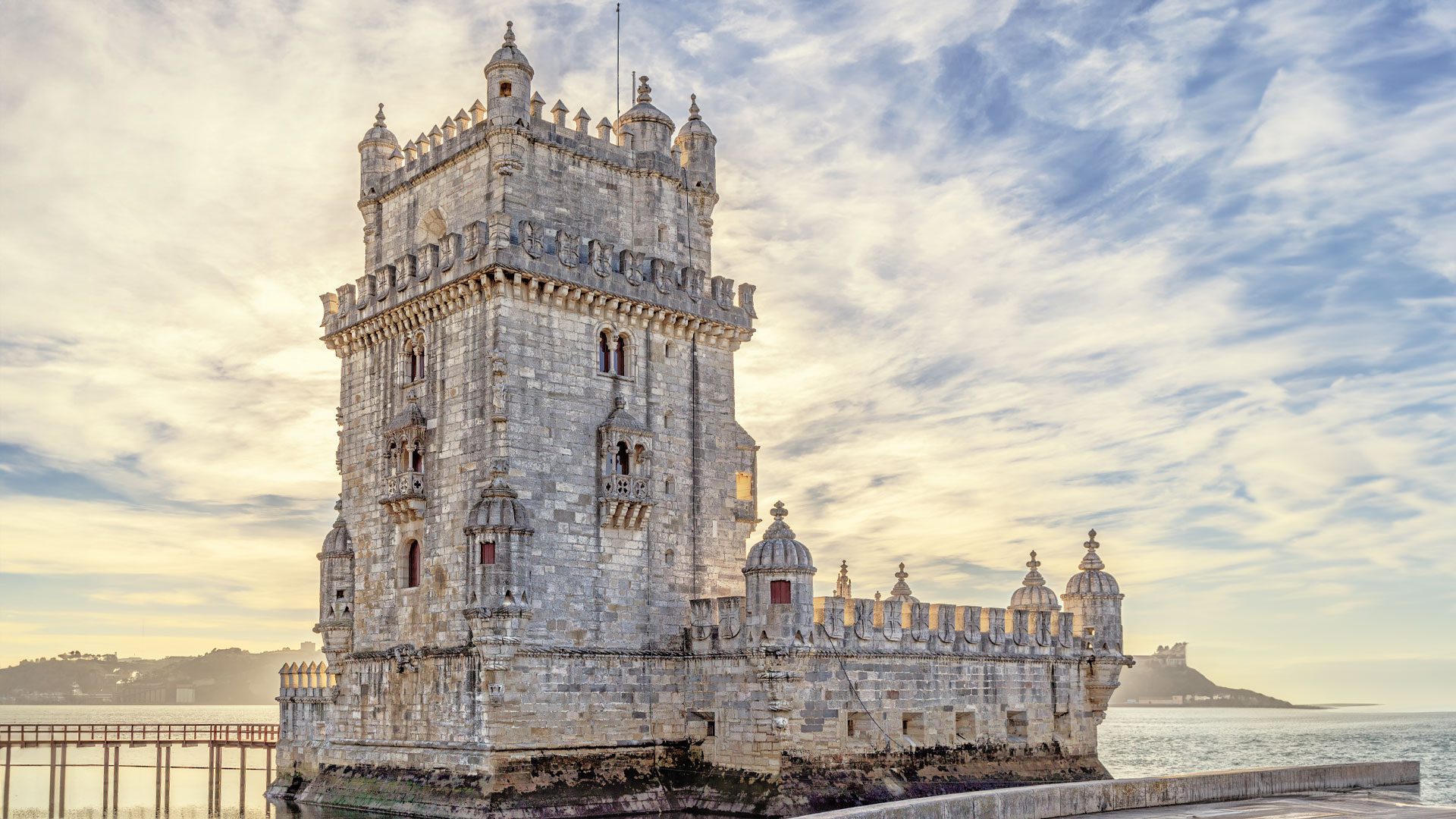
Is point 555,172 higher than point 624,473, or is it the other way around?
point 555,172

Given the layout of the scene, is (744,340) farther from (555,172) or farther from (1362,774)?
(1362,774)

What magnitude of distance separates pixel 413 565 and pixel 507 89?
46.3 ft

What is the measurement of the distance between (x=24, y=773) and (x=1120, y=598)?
72446 millimetres

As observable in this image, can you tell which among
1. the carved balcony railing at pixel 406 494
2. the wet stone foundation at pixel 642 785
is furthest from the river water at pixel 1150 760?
the carved balcony railing at pixel 406 494

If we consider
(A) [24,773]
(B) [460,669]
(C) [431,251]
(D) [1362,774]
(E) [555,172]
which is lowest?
(A) [24,773]

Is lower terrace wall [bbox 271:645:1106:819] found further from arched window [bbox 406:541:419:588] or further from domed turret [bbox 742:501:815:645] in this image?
arched window [bbox 406:541:419:588]

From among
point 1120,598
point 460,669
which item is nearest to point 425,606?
point 460,669

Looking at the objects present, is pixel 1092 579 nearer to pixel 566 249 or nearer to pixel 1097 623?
pixel 1097 623

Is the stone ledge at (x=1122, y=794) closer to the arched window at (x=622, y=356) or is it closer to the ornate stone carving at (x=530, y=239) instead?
the arched window at (x=622, y=356)

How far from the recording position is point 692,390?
4253 centimetres

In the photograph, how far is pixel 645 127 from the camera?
43406 millimetres

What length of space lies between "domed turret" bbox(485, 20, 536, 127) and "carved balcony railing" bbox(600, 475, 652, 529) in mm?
10676

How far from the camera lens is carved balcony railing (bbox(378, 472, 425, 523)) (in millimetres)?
38906

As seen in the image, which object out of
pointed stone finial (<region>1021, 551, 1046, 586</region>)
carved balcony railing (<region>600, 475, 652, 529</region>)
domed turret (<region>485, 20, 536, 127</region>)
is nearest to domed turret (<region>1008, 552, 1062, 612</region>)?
pointed stone finial (<region>1021, 551, 1046, 586</region>)
